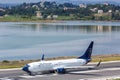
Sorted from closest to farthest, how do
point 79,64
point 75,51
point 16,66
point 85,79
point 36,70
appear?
point 85,79, point 36,70, point 79,64, point 16,66, point 75,51

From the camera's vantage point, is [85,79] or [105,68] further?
[105,68]

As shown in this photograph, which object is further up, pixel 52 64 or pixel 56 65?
pixel 52 64

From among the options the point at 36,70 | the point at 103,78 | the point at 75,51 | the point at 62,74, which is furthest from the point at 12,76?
the point at 75,51

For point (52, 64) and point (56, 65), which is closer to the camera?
point (52, 64)

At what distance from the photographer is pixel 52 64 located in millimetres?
37625

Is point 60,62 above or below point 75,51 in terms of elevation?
above

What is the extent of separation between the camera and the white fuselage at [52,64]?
120 feet

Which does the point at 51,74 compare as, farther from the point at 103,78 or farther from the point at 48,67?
the point at 103,78

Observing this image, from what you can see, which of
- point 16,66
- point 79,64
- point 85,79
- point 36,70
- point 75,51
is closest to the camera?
point 85,79

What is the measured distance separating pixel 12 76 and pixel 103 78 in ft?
25.3

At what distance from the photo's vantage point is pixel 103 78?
34.7m

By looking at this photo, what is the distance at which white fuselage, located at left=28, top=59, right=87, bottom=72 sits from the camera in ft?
120

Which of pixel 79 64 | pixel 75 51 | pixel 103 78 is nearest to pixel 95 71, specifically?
pixel 79 64

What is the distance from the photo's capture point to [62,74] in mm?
37438
